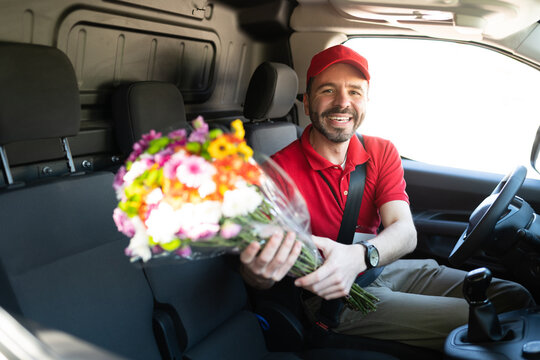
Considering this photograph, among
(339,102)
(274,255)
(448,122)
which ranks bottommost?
(448,122)

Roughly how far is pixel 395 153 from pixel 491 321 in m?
0.90

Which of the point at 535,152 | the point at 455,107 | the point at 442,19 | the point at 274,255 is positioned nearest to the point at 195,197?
the point at 274,255

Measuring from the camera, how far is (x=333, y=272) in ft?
4.44

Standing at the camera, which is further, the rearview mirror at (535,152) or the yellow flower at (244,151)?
the rearview mirror at (535,152)

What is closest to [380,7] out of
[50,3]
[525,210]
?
[525,210]

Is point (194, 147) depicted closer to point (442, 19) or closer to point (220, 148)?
point (220, 148)

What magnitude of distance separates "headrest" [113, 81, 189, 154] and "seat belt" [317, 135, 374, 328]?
0.79m

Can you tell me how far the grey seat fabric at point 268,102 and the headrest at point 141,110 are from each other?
1.85 feet

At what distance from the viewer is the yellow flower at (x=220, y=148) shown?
0.86 meters

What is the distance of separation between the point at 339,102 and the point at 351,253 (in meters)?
0.77

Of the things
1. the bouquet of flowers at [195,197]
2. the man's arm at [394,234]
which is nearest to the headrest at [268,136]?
the man's arm at [394,234]

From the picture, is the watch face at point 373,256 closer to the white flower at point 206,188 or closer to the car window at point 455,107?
the white flower at point 206,188

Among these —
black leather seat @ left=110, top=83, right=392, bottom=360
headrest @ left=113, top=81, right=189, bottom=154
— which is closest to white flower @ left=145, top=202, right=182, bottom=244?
black leather seat @ left=110, top=83, right=392, bottom=360

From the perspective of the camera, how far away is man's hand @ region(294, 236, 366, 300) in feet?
4.26
